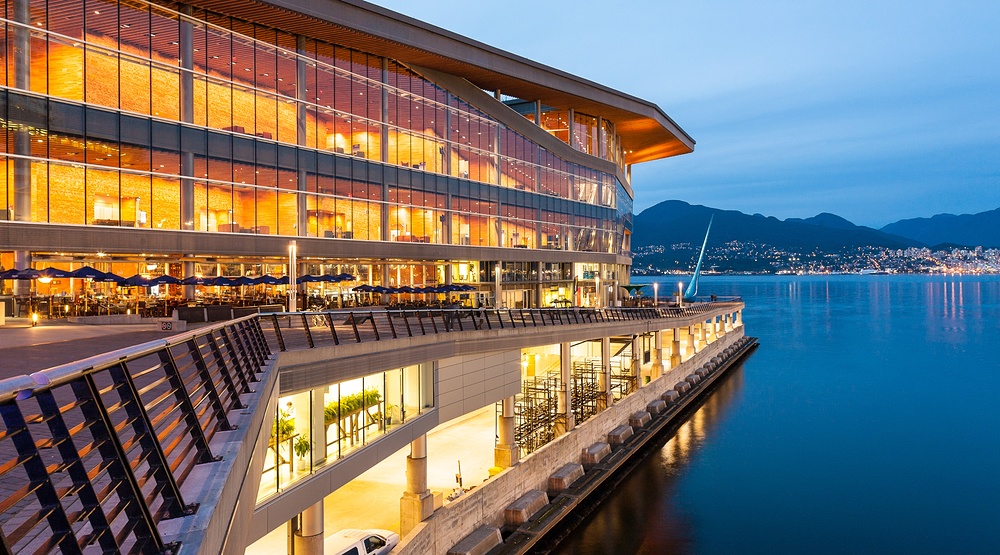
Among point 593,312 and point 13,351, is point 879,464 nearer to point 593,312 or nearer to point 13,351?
point 593,312

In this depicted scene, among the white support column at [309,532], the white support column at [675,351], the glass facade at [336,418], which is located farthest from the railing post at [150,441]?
the white support column at [675,351]

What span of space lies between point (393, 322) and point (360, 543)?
10634 millimetres

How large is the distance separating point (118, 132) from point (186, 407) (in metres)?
32.9

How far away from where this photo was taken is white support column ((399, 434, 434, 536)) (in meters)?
22.0

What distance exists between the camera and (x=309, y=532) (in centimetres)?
1847

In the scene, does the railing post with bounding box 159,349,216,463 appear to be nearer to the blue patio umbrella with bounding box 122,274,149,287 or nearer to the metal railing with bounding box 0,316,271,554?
the metal railing with bounding box 0,316,271,554

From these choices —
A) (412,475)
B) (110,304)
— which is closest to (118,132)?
(110,304)

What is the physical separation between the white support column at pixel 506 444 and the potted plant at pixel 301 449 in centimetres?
1251

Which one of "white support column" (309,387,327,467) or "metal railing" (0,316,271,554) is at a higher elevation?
"metal railing" (0,316,271,554)

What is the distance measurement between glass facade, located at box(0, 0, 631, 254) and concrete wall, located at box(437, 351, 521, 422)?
65.1 feet

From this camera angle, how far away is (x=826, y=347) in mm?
95188

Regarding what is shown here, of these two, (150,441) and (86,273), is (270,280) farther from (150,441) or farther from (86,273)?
(150,441)

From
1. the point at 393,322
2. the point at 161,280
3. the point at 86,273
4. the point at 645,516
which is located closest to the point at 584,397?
the point at 645,516

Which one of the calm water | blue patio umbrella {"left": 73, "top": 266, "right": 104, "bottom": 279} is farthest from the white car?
blue patio umbrella {"left": 73, "top": 266, "right": 104, "bottom": 279}
